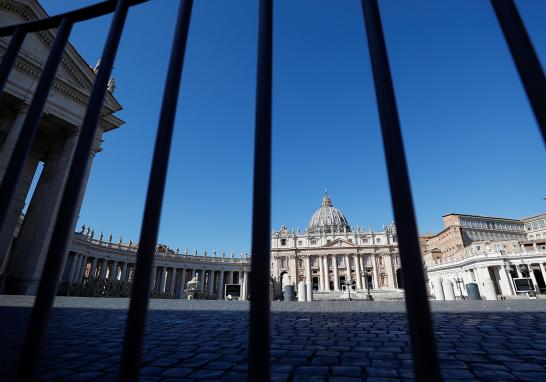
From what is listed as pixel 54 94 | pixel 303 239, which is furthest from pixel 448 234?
pixel 54 94

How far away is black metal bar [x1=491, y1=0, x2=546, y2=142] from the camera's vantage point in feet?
3.17

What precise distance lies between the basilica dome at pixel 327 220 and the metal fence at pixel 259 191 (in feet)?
319

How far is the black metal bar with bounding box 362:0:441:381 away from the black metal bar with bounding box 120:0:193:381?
0.94m

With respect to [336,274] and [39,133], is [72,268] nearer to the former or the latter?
[39,133]

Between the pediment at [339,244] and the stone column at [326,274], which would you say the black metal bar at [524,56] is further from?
the pediment at [339,244]

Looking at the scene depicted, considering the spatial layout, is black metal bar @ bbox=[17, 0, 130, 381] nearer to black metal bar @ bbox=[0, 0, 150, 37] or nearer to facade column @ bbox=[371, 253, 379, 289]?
black metal bar @ bbox=[0, 0, 150, 37]

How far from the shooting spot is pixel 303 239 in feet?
296

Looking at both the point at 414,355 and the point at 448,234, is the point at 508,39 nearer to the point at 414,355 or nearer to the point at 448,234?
the point at 414,355

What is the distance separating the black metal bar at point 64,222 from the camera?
1.16 m

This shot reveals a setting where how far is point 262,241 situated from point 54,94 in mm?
19617

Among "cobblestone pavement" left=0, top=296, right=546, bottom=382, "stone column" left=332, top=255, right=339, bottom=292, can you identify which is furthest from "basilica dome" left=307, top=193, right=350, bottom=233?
"cobblestone pavement" left=0, top=296, right=546, bottom=382

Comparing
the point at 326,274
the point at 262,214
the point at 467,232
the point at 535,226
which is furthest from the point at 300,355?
the point at 535,226

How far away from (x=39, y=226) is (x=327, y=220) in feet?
307

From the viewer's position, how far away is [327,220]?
102938 millimetres
